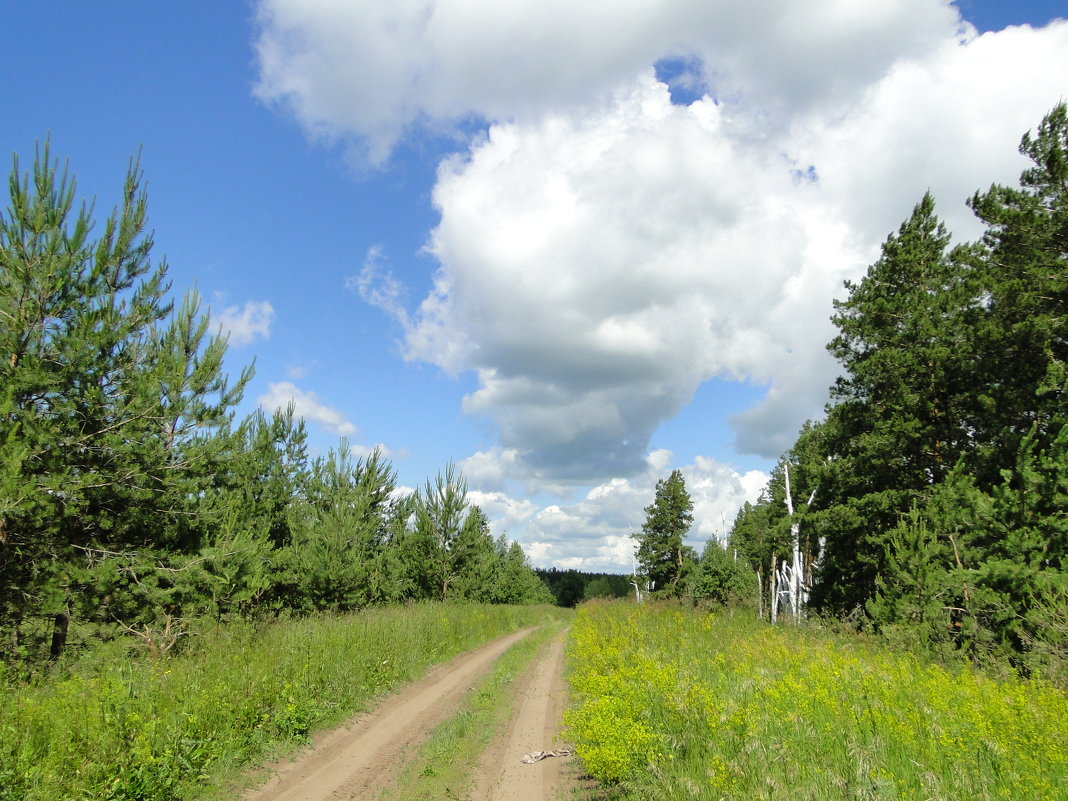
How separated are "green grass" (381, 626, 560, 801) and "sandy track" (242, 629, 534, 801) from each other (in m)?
0.24

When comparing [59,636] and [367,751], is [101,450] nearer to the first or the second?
[59,636]

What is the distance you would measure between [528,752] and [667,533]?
48.2m

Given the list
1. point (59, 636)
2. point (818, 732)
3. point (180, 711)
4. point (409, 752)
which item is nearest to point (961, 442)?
point (818, 732)

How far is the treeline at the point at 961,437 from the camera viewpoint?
12508 millimetres

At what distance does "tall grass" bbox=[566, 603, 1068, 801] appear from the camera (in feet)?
14.0

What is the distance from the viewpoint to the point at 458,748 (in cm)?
832

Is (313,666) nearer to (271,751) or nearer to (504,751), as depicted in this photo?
(271,751)

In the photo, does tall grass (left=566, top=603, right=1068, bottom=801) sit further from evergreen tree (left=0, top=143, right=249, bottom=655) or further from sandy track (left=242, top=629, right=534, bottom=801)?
evergreen tree (left=0, top=143, right=249, bottom=655)

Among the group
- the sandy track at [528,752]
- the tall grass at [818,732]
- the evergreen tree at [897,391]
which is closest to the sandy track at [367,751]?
the sandy track at [528,752]

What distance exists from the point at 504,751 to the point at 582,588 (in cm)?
11162

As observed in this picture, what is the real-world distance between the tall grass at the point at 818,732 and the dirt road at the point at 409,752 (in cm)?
105

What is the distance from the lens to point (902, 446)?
2319 cm

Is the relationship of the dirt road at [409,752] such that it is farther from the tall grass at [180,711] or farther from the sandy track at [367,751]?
the tall grass at [180,711]

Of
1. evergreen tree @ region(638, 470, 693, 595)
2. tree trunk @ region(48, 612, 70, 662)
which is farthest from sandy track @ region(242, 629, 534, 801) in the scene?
evergreen tree @ region(638, 470, 693, 595)
